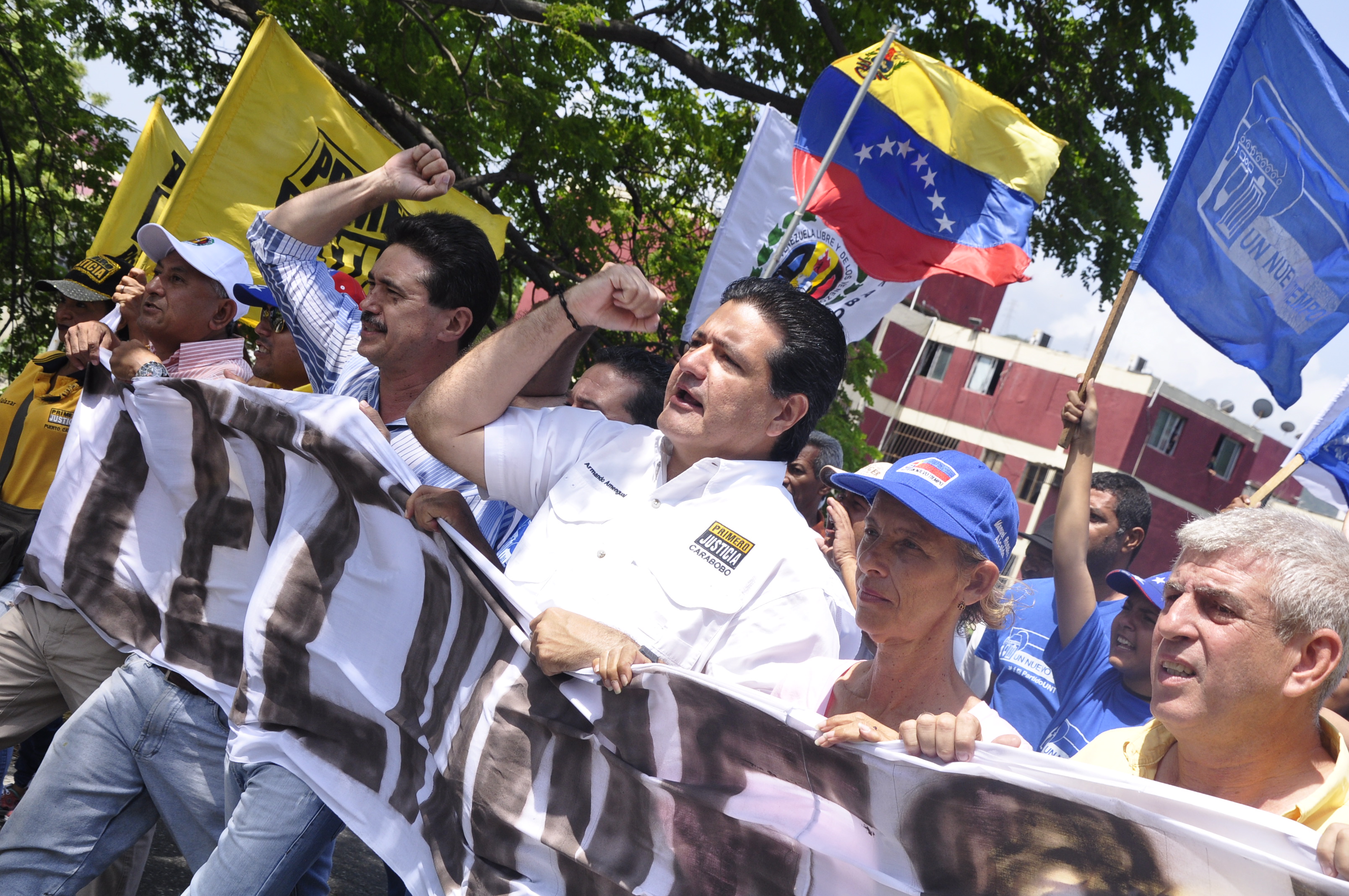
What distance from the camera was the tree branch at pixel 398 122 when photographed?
7348 millimetres

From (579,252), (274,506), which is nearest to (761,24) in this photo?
(579,252)

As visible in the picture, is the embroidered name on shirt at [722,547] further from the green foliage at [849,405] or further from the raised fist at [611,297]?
the green foliage at [849,405]

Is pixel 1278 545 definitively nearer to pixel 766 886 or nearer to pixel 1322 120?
pixel 766 886

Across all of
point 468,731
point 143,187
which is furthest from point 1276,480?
point 143,187

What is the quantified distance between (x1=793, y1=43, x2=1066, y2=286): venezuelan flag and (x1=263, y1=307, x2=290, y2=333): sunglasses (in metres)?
2.51

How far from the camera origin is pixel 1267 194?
3955 millimetres

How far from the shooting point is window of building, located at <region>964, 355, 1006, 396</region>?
109ft

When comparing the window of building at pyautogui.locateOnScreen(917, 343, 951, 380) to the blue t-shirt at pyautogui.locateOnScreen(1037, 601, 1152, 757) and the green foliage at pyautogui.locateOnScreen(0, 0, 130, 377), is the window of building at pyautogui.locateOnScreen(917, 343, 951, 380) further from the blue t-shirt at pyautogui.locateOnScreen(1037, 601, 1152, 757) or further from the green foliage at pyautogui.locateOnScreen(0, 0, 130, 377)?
the blue t-shirt at pyautogui.locateOnScreen(1037, 601, 1152, 757)

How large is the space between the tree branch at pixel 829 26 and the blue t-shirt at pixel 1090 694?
5.61 metres

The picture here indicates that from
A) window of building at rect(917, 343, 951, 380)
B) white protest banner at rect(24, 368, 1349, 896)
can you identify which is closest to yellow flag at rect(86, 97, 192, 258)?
white protest banner at rect(24, 368, 1349, 896)

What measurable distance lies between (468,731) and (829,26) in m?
6.97

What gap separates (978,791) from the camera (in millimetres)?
1601

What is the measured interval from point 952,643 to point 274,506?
1728 millimetres

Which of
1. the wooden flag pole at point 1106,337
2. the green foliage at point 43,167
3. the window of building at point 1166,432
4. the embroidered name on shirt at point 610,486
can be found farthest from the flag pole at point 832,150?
the window of building at point 1166,432
